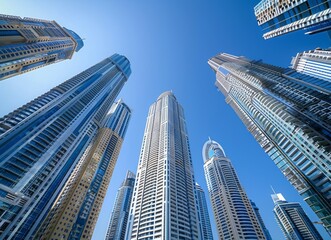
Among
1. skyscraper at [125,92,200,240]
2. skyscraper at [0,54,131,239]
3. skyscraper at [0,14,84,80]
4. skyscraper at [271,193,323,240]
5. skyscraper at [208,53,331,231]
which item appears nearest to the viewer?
skyscraper at [208,53,331,231]

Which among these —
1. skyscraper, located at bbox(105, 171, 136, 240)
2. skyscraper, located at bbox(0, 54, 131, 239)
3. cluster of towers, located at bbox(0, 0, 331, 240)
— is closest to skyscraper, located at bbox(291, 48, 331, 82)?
cluster of towers, located at bbox(0, 0, 331, 240)

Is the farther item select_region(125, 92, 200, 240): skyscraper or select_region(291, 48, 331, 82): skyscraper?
select_region(291, 48, 331, 82): skyscraper

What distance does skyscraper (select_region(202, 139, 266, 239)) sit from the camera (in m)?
117

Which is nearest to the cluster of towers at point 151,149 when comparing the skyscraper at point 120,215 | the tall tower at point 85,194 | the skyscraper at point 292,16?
the skyscraper at point 292,16

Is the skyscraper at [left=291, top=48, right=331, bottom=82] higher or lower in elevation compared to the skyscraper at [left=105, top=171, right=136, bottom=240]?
higher

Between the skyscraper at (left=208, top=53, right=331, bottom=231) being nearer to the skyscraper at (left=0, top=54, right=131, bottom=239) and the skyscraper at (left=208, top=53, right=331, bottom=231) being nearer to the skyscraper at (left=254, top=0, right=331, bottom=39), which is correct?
the skyscraper at (left=254, top=0, right=331, bottom=39)

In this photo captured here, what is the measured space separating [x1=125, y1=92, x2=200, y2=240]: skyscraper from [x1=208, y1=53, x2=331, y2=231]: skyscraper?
49.4m

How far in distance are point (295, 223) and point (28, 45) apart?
229m

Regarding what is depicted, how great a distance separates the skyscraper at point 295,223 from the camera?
144 meters

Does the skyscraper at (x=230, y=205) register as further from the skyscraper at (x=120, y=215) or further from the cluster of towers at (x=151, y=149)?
the skyscraper at (x=120, y=215)

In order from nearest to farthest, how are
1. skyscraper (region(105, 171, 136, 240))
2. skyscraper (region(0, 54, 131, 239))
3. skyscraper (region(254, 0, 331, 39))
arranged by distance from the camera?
skyscraper (region(254, 0, 331, 39))
skyscraper (region(0, 54, 131, 239))
skyscraper (region(105, 171, 136, 240))

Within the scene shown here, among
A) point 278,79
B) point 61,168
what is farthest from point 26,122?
point 278,79

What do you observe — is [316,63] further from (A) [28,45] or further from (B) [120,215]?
(B) [120,215]

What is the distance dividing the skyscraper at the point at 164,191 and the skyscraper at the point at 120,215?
58.0 meters
